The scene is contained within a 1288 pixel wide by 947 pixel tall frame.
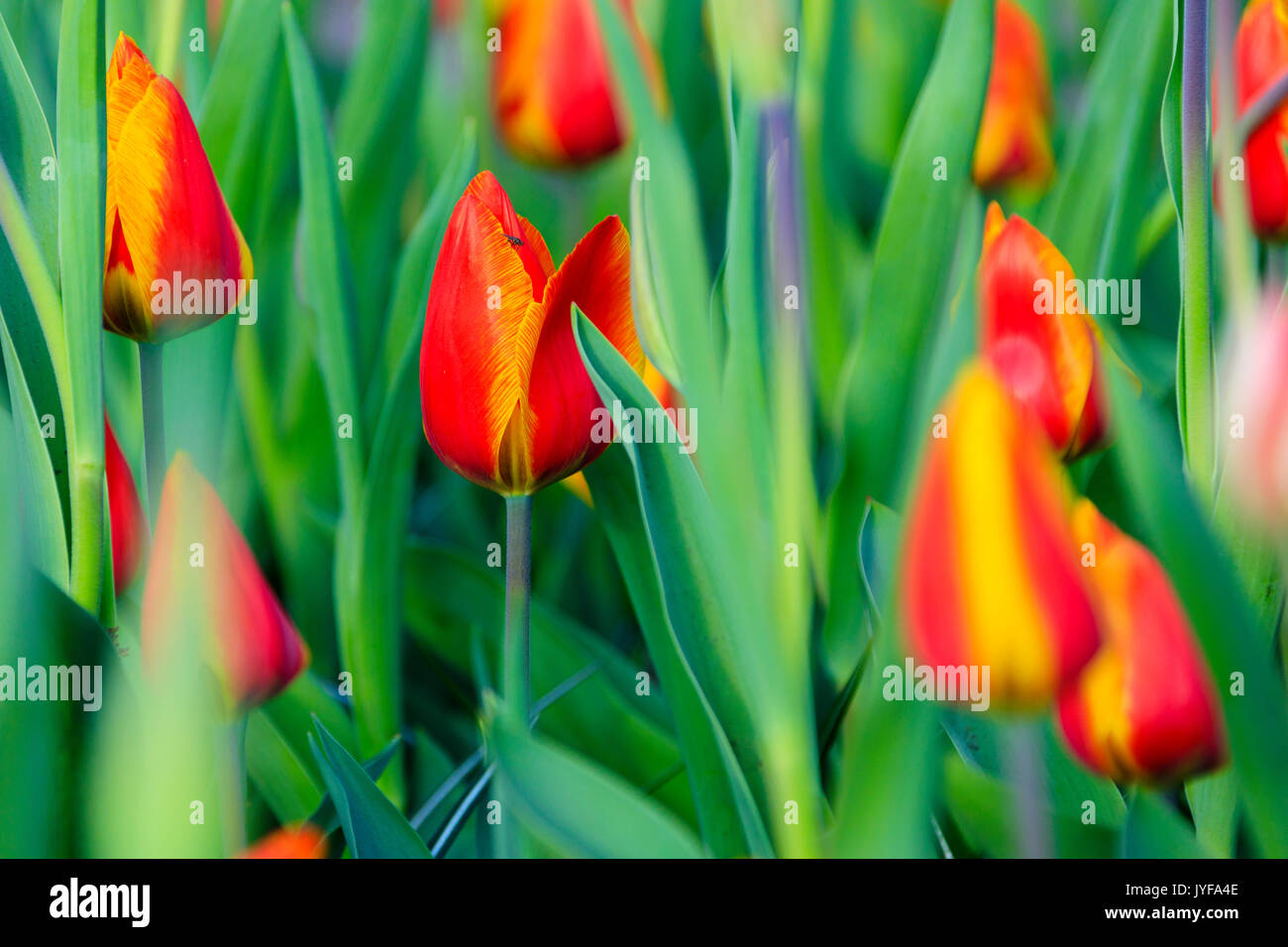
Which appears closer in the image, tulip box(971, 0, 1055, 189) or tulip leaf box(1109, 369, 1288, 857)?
tulip leaf box(1109, 369, 1288, 857)

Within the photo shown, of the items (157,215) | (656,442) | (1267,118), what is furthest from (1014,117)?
(157,215)

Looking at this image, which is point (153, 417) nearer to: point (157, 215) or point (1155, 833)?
point (157, 215)

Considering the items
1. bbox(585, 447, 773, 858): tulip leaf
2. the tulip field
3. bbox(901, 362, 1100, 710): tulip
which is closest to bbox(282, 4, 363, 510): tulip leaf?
the tulip field

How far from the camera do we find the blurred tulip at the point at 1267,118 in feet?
1.23

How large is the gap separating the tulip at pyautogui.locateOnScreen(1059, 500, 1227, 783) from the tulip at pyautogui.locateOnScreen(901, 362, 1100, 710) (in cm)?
5

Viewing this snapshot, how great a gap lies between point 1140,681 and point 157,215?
0.35m

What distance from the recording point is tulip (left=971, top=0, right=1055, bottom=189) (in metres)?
0.42

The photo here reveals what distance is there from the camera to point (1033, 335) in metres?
0.34

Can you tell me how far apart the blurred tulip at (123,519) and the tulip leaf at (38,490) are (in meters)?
0.02

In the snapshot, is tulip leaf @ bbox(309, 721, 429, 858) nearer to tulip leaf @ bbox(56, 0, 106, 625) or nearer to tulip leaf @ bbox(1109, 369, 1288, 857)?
tulip leaf @ bbox(56, 0, 106, 625)

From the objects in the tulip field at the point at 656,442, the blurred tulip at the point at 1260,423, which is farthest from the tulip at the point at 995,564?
the blurred tulip at the point at 1260,423

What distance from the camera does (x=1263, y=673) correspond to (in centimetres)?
28
